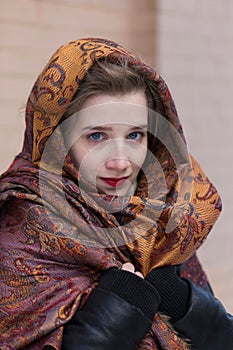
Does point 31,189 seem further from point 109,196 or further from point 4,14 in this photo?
point 4,14

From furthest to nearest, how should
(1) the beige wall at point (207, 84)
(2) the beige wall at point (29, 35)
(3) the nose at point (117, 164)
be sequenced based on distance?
(1) the beige wall at point (207, 84) < (2) the beige wall at point (29, 35) < (3) the nose at point (117, 164)

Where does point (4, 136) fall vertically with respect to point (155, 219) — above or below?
below

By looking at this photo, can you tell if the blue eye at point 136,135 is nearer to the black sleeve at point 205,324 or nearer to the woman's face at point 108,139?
the woman's face at point 108,139

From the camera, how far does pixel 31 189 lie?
1.83 m

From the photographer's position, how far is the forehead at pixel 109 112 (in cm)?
183

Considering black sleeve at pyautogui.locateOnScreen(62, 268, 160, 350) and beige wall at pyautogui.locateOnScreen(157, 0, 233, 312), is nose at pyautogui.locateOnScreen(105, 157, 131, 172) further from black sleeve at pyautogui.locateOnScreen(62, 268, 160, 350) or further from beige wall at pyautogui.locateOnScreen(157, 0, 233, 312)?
beige wall at pyautogui.locateOnScreen(157, 0, 233, 312)

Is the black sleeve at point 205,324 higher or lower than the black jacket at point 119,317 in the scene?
lower

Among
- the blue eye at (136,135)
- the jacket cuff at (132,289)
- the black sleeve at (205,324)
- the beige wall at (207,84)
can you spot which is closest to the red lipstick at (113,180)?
the blue eye at (136,135)

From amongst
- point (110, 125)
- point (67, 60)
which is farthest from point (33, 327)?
point (67, 60)

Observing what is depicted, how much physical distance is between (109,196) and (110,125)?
18 centimetres

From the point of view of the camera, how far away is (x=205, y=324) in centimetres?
189

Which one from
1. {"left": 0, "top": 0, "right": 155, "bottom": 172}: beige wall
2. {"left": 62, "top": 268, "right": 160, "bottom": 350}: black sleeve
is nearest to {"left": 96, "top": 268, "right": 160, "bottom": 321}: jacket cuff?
{"left": 62, "top": 268, "right": 160, "bottom": 350}: black sleeve

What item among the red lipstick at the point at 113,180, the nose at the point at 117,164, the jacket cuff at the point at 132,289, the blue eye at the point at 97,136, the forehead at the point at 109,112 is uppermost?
the forehead at the point at 109,112

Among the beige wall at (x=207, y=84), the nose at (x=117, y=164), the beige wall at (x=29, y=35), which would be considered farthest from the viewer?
the beige wall at (x=207, y=84)
